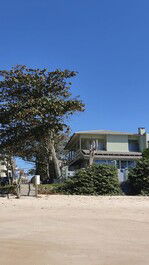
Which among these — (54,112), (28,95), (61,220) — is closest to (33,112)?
(54,112)

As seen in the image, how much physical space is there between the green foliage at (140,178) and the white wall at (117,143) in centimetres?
2627

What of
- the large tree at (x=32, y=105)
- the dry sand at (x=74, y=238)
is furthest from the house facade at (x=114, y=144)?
the dry sand at (x=74, y=238)

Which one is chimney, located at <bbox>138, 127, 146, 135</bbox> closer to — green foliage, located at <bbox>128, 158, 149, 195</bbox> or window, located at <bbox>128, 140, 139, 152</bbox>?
window, located at <bbox>128, 140, 139, 152</bbox>

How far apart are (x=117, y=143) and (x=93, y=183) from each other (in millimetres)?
29439

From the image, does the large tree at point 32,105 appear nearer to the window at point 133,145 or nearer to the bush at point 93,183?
the bush at point 93,183

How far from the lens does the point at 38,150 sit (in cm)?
4669

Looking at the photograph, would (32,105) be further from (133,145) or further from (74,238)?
(133,145)

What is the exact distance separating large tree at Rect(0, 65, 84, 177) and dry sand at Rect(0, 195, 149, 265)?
1560cm

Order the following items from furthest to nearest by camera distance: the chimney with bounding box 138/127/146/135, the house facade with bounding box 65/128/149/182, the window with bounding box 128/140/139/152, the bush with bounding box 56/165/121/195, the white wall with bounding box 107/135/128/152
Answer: the window with bounding box 128/140/139/152 < the chimney with bounding box 138/127/146/135 < the white wall with bounding box 107/135/128/152 < the house facade with bounding box 65/128/149/182 < the bush with bounding box 56/165/121/195

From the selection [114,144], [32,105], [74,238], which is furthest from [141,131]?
[74,238]

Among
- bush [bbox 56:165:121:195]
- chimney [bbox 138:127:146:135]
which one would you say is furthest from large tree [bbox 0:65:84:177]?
chimney [bbox 138:127:146:135]

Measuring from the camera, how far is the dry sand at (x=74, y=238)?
746 cm

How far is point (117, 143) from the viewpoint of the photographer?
53406 millimetres

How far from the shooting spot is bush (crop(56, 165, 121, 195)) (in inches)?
949
